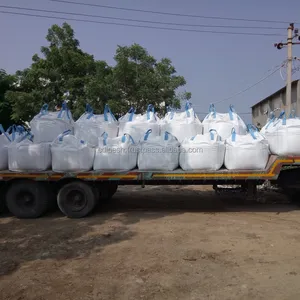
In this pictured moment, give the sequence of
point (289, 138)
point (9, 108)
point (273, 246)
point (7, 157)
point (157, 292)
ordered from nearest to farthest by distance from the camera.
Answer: point (157, 292) < point (273, 246) < point (289, 138) < point (7, 157) < point (9, 108)

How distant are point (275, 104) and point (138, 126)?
817 inches

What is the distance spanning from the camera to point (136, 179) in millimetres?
5781

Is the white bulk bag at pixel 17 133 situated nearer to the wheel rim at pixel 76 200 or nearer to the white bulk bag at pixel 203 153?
the wheel rim at pixel 76 200

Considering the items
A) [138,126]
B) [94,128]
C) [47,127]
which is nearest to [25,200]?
[47,127]

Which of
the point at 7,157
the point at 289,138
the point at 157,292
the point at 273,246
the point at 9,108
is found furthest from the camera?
the point at 9,108

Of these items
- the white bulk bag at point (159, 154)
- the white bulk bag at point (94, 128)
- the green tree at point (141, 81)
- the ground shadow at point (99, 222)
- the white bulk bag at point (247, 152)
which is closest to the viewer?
the ground shadow at point (99, 222)

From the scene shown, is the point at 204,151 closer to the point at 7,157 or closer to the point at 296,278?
the point at 296,278

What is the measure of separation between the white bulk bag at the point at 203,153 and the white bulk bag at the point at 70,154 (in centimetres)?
168

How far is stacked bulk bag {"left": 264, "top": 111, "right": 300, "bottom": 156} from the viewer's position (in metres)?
5.64

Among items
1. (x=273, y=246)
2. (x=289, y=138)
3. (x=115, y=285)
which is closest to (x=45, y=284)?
(x=115, y=285)

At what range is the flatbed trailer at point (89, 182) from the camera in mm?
5672

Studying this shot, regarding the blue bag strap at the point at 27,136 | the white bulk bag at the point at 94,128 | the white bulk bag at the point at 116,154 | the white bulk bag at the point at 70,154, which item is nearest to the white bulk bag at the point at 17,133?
the blue bag strap at the point at 27,136

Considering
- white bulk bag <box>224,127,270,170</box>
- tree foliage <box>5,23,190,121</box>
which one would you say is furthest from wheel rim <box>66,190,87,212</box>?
tree foliage <box>5,23,190,121</box>

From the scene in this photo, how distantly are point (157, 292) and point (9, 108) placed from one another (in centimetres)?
1362
